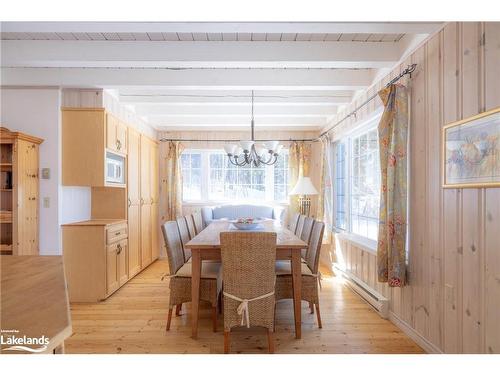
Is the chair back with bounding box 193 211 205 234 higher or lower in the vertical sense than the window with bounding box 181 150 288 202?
lower

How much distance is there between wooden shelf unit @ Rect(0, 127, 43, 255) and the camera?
9.18 feet

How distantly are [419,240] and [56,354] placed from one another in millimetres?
2436

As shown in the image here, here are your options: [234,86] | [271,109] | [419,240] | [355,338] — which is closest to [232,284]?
[355,338]

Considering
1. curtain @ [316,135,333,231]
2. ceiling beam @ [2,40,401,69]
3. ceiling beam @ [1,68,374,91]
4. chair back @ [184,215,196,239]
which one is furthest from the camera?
curtain @ [316,135,333,231]

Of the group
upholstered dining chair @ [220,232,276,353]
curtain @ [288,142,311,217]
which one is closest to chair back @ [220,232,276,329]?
upholstered dining chair @ [220,232,276,353]

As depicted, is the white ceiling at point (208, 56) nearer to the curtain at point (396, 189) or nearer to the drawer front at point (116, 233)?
the curtain at point (396, 189)

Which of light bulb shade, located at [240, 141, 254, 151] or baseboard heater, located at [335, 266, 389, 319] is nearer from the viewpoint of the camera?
baseboard heater, located at [335, 266, 389, 319]

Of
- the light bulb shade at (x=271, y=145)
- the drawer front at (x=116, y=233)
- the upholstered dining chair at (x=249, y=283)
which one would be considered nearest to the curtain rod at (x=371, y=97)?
the light bulb shade at (x=271, y=145)

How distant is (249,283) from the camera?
216cm

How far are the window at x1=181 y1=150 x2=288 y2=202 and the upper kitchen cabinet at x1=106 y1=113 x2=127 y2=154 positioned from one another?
67.4 inches

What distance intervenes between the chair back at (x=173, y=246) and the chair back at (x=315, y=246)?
4.17 ft

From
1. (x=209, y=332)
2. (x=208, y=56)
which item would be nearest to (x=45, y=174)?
(x=208, y=56)

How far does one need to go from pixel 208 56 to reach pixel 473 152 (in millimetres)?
2132

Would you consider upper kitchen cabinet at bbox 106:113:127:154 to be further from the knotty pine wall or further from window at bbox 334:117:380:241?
the knotty pine wall
